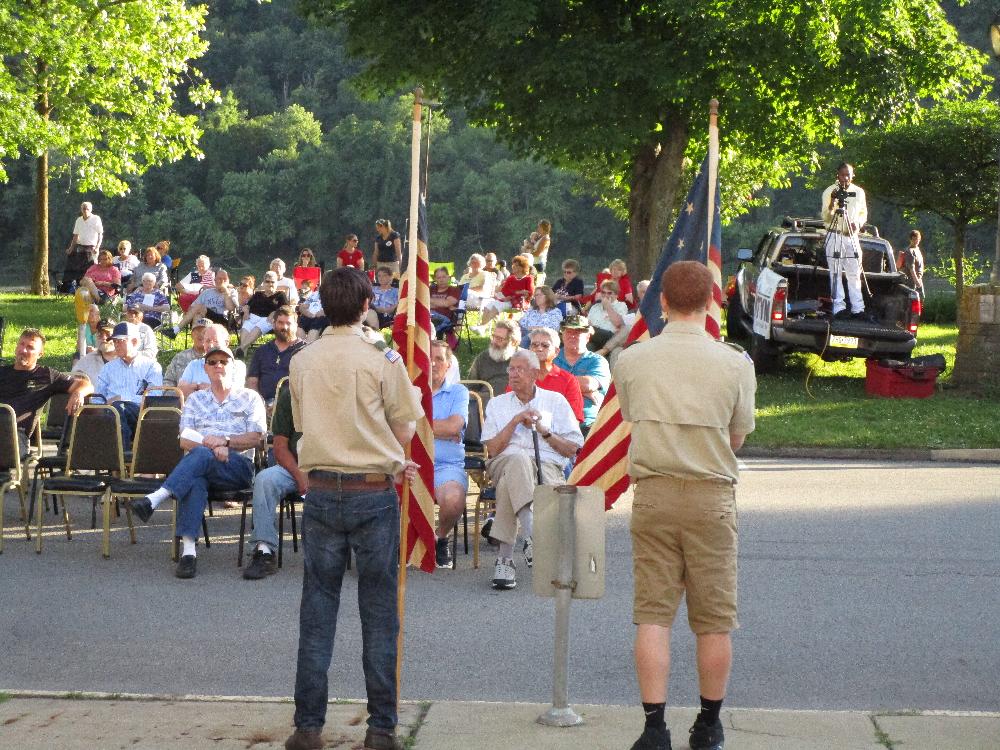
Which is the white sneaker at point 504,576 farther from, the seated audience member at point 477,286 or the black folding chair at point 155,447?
the seated audience member at point 477,286

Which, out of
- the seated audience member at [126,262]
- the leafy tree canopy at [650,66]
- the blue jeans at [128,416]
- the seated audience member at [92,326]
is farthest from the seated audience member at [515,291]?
the blue jeans at [128,416]

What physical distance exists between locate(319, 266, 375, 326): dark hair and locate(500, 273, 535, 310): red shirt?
16348 mm

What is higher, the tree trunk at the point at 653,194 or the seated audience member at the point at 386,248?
the tree trunk at the point at 653,194

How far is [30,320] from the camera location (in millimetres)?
26625

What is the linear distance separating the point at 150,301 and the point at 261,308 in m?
2.54

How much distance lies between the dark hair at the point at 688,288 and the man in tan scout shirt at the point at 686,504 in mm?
10

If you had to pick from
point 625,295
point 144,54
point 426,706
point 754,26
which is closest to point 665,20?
point 754,26

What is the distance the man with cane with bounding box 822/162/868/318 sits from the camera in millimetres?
20922

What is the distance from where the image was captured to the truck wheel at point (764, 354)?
21.9 meters

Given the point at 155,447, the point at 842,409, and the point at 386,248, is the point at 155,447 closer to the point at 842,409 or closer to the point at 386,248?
the point at 842,409

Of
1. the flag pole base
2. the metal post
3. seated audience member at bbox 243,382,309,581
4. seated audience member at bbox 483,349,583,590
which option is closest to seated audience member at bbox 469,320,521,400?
seated audience member at bbox 483,349,583,590

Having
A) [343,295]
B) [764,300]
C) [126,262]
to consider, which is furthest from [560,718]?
[126,262]

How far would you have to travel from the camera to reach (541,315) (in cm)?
1831

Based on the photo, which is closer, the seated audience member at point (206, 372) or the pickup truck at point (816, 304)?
the seated audience member at point (206, 372)
